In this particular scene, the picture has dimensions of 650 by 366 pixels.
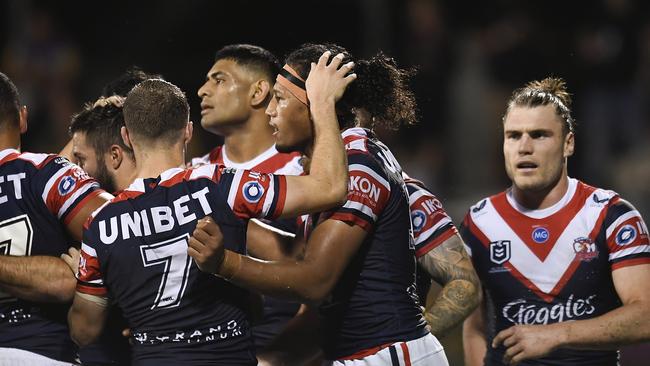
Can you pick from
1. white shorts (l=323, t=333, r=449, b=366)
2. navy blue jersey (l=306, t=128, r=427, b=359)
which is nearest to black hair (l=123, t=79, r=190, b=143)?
navy blue jersey (l=306, t=128, r=427, b=359)

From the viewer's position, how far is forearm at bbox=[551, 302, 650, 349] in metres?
5.22

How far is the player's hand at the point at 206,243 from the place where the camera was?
4121 mm

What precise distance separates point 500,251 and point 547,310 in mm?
448

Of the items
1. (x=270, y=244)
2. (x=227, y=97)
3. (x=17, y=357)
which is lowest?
(x=17, y=357)

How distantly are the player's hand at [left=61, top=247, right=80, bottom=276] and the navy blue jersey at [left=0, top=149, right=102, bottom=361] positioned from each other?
0.30 feet

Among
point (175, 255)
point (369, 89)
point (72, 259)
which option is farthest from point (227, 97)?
point (175, 255)

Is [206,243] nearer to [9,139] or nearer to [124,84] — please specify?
[9,139]

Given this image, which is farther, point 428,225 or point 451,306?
point 428,225

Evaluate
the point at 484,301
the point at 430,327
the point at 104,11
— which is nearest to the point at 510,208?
the point at 484,301

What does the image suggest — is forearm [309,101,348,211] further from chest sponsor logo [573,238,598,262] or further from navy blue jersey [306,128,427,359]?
chest sponsor logo [573,238,598,262]

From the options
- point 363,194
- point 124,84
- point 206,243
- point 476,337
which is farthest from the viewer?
point 124,84

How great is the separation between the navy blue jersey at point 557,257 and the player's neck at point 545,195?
31mm

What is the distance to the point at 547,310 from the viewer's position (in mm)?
5645

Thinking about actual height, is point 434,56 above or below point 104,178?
above
